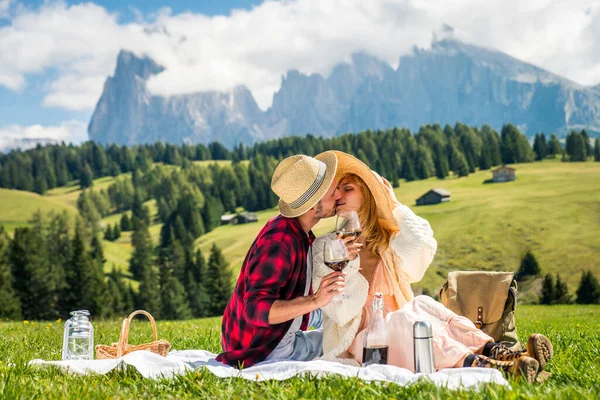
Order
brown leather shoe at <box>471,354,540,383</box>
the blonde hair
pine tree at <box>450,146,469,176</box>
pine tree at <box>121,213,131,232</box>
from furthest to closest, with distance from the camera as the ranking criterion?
pine tree at <box>121,213,131,232</box> < pine tree at <box>450,146,469,176</box> < the blonde hair < brown leather shoe at <box>471,354,540,383</box>

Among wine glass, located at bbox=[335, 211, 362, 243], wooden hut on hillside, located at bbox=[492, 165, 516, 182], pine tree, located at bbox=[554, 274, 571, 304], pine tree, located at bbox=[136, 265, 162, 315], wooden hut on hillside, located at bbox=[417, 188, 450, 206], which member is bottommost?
pine tree, located at bbox=[136, 265, 162, 315]

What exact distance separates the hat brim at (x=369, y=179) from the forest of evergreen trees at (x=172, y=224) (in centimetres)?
7785

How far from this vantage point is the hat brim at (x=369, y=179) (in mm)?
6848

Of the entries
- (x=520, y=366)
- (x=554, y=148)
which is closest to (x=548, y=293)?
(x=520, y=366)

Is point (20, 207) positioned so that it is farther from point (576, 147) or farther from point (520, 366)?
point (520, 366)

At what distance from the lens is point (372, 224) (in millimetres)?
6812

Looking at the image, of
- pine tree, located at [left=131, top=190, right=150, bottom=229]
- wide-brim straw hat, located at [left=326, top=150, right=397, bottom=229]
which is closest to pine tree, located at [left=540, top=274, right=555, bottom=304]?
wide-brim straw hat, located at [left=326, top=150, right=397, bottom=229]

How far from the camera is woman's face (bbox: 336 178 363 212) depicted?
679cm

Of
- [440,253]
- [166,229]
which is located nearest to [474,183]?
[440,253]

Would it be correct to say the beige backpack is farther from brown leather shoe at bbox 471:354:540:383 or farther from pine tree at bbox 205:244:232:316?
pine tree at bbox 205:244:232:316

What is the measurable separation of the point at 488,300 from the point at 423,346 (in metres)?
1.78

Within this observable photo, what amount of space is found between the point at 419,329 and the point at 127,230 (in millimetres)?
163163

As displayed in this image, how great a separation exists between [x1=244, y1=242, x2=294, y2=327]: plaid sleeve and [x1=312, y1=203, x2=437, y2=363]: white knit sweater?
381mm

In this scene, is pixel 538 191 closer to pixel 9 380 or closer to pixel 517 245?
pixel 517 245
